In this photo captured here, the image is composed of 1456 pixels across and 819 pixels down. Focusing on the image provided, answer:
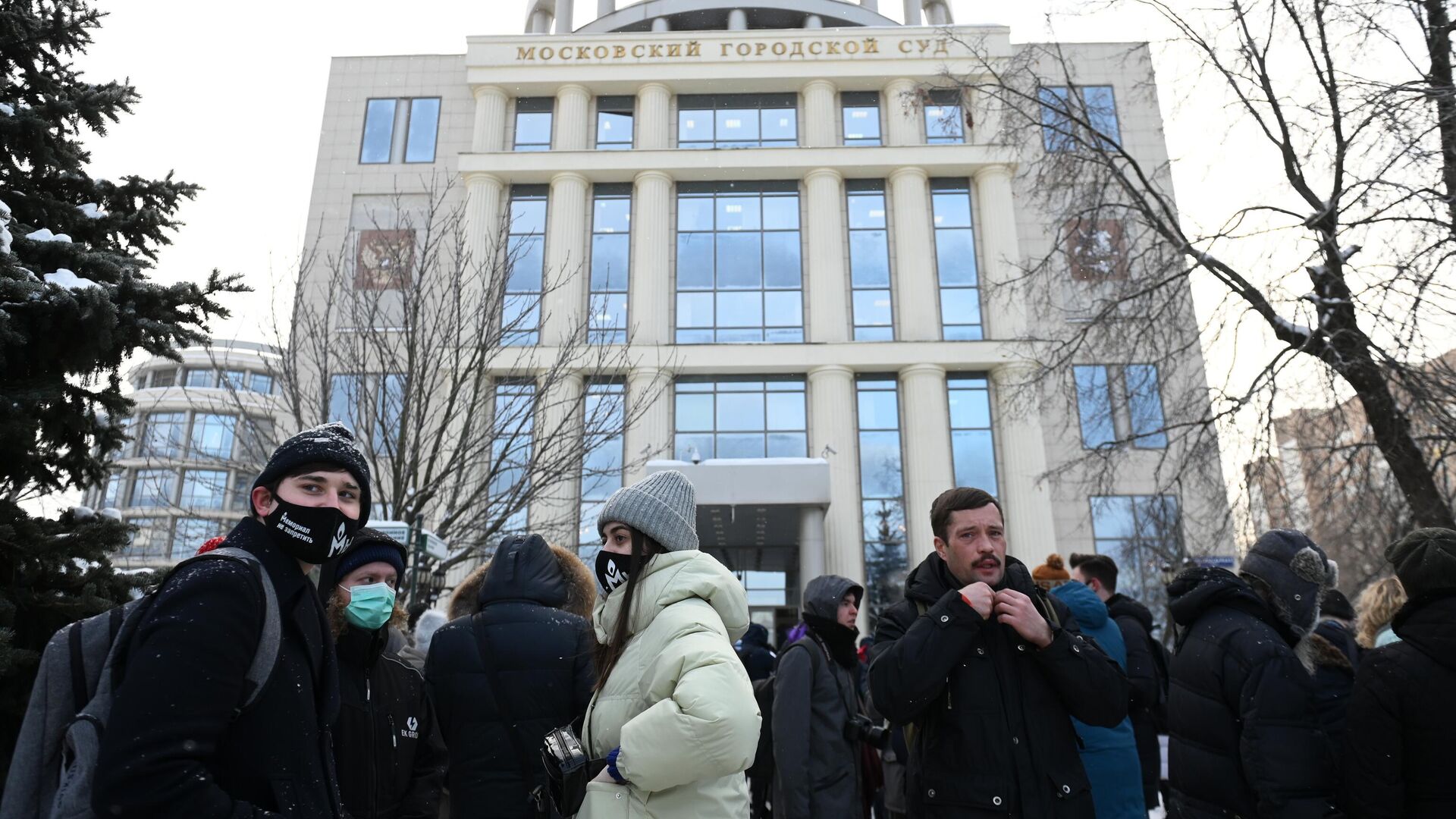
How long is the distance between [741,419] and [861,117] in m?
11.8

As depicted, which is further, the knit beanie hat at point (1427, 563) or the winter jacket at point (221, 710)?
the knit beanie hat at point (1427, 563)

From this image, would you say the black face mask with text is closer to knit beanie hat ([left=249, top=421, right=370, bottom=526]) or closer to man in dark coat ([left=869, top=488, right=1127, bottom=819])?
knit beanie hat ([left=249, top=421, right=370, bottom=526])

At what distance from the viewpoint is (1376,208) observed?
7785 millimetres

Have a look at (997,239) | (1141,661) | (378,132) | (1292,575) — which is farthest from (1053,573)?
(378,132)

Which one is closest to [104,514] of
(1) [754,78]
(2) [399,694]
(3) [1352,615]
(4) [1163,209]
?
(2) [399,694]

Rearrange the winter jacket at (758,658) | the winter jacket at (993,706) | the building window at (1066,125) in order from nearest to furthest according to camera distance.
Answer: the winter jacket at (993,706) < the winter jacket at (758,658) < the building window at (1066,125)

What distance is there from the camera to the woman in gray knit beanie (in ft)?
7.09

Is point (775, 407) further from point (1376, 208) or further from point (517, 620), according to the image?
point (517, 620)

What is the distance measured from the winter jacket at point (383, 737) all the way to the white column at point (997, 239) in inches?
965

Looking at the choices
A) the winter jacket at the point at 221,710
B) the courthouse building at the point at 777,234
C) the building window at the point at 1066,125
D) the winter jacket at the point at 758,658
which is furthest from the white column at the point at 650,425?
the winter jacket at the point at 221,710

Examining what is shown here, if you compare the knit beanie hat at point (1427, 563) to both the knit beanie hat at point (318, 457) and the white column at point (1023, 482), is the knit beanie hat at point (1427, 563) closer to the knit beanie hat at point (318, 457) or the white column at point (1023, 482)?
the knit beanie hat at point (318, 457)

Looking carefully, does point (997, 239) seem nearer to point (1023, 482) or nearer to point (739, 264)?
point (1023, 482)

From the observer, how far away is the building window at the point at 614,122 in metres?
29.6

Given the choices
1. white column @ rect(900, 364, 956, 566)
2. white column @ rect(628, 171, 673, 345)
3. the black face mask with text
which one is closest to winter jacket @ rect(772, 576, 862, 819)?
the black face mask with text
